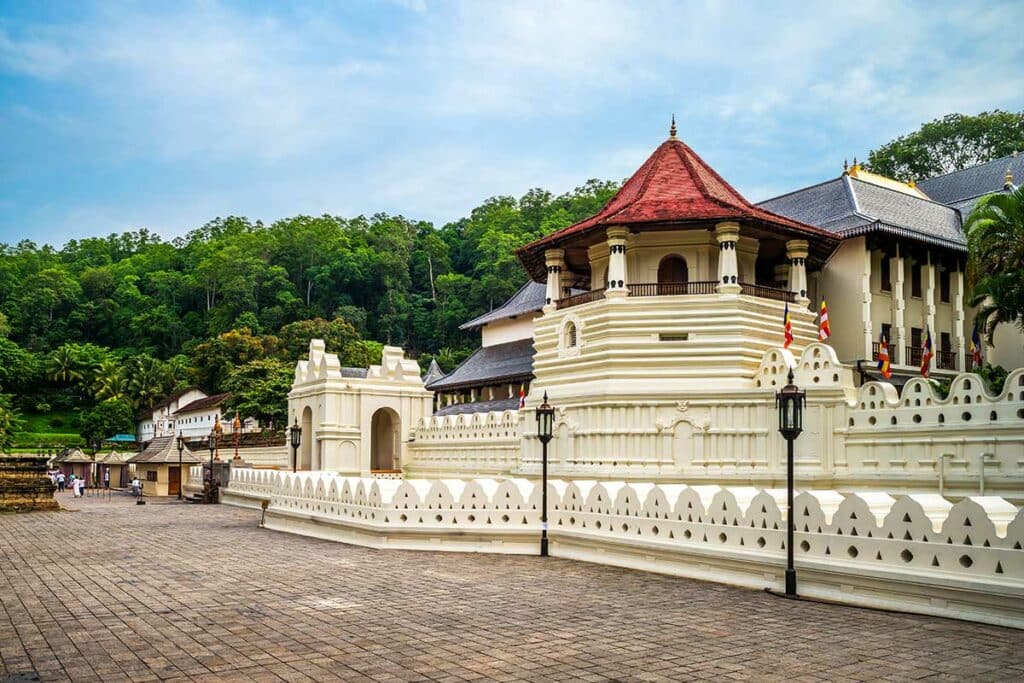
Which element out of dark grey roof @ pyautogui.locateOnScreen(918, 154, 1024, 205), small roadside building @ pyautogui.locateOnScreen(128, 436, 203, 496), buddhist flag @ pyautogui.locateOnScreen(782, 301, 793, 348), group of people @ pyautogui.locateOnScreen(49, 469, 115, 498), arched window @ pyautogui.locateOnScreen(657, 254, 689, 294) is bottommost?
group of people @ pyautogui.locateOnScreen(49, 469, 115, 498)

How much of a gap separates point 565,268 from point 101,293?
9073 cm

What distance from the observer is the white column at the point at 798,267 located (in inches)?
1036

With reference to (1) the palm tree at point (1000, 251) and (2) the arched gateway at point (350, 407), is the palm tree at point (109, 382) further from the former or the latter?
(1) the palm tree at point (1000, 251)

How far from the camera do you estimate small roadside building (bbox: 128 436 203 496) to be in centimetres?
4022

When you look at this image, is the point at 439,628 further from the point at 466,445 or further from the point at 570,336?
the point at 466,445

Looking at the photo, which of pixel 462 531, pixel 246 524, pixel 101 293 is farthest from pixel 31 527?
pixel 101 293

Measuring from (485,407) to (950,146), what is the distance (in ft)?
119

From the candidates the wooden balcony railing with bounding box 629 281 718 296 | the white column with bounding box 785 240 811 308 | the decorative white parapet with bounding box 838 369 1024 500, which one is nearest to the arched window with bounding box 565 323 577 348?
the wooden balcony railing with bounding box 629 281 718 296

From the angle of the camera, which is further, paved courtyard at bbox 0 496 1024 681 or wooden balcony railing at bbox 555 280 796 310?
A: wooden balcony railing at bbox 555 280 796 310

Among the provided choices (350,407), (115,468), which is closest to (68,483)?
(115,468)

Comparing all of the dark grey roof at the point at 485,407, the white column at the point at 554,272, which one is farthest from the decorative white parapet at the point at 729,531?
the dark grey roof at the point at 485,407

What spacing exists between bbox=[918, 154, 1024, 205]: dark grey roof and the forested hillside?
43.5 metres

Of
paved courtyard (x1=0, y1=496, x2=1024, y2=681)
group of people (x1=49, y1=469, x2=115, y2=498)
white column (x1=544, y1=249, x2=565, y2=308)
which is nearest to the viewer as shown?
paved courtyard (x1=0, y1=496, x2=1024, y2=681)

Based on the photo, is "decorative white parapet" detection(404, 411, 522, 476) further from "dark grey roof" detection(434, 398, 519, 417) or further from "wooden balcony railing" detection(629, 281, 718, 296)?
"wooden balcony railing" detection(629, 281, 718, 296)
